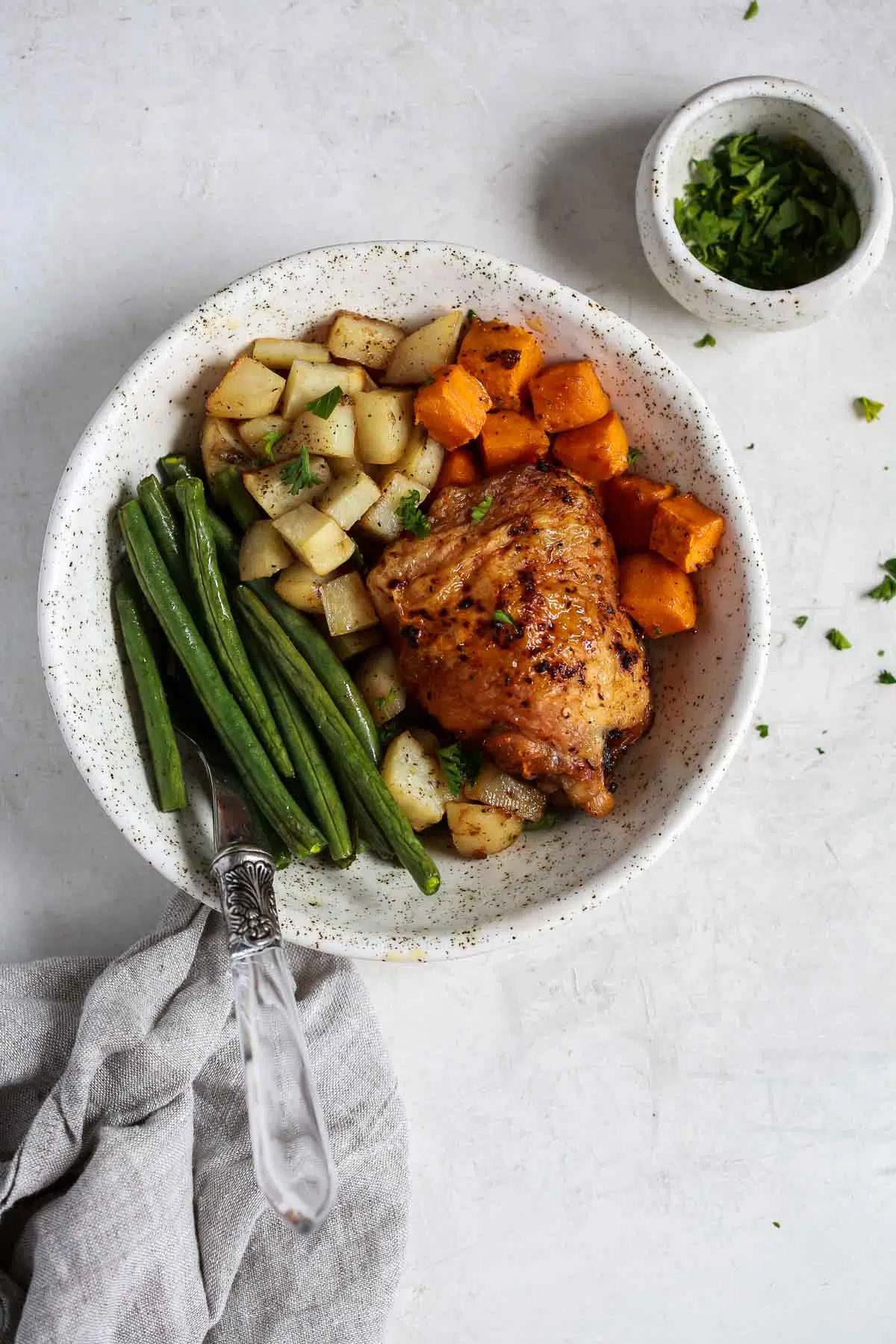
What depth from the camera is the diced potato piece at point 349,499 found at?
8.93ft

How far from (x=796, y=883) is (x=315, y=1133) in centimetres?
161

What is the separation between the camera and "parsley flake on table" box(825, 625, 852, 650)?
129 inches

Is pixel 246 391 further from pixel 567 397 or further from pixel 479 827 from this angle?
pixel 479 827

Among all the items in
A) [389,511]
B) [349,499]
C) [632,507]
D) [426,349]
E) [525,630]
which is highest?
[426,349]

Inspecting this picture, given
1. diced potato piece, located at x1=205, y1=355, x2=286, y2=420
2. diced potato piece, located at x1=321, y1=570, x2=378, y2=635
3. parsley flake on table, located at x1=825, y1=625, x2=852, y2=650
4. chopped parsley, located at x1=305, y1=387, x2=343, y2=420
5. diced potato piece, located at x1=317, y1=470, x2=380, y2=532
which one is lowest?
parsley flake on table, located at x1=825, y1=625, x2=852, y2=650

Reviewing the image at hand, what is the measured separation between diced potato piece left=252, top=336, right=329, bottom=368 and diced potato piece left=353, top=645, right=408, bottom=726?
0.75 meters

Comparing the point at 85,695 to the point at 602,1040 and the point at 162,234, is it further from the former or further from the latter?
the point at 602,1040

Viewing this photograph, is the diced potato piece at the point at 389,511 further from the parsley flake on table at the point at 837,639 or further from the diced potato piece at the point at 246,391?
the parsley flake on table at the point at 837,639

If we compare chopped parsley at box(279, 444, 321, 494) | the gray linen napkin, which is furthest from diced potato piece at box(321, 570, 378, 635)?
the gray linen napkin

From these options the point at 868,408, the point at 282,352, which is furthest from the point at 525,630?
the point at 868,408

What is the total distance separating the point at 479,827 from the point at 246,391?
1.21 meters

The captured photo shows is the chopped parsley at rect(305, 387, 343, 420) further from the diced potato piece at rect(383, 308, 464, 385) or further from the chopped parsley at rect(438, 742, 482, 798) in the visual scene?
the chopped parsley at rect(438, 742, 482, 798)

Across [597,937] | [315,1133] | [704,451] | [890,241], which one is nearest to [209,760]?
[315,1133]

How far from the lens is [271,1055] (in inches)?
96.1
